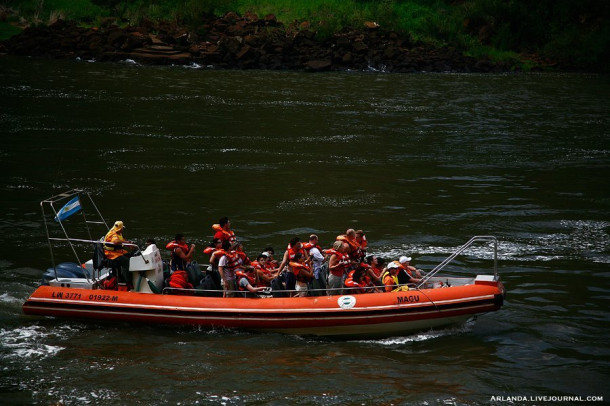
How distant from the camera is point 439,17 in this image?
5678cm

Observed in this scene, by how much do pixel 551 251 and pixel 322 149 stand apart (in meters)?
12.4

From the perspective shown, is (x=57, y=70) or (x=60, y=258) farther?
(x=57, y=70)

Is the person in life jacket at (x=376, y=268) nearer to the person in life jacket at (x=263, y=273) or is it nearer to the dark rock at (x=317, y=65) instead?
the person in life jacket at (x=263, y=273)

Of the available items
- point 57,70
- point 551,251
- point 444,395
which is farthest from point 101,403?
point 57,70

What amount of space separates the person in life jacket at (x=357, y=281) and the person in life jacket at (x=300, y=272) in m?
0.74

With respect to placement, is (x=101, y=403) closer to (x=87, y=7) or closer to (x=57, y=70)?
(x=57, y=70)

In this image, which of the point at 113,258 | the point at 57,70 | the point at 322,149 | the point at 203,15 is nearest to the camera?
the point at 113,258

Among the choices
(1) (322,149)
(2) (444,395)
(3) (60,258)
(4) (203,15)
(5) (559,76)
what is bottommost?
(2) (444,395)

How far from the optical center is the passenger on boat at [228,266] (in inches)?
599

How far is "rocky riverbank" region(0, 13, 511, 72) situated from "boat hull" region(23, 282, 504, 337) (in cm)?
3427

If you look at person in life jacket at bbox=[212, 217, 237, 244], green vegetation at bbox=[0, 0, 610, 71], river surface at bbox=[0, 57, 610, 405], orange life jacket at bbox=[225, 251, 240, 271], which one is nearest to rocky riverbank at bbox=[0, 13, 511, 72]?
green vegetation at bbox=[0, 0, 610, 71]

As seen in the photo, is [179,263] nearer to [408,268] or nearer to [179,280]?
[179,280]

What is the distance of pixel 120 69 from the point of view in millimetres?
45875

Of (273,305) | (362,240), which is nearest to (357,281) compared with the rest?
(362,240)
